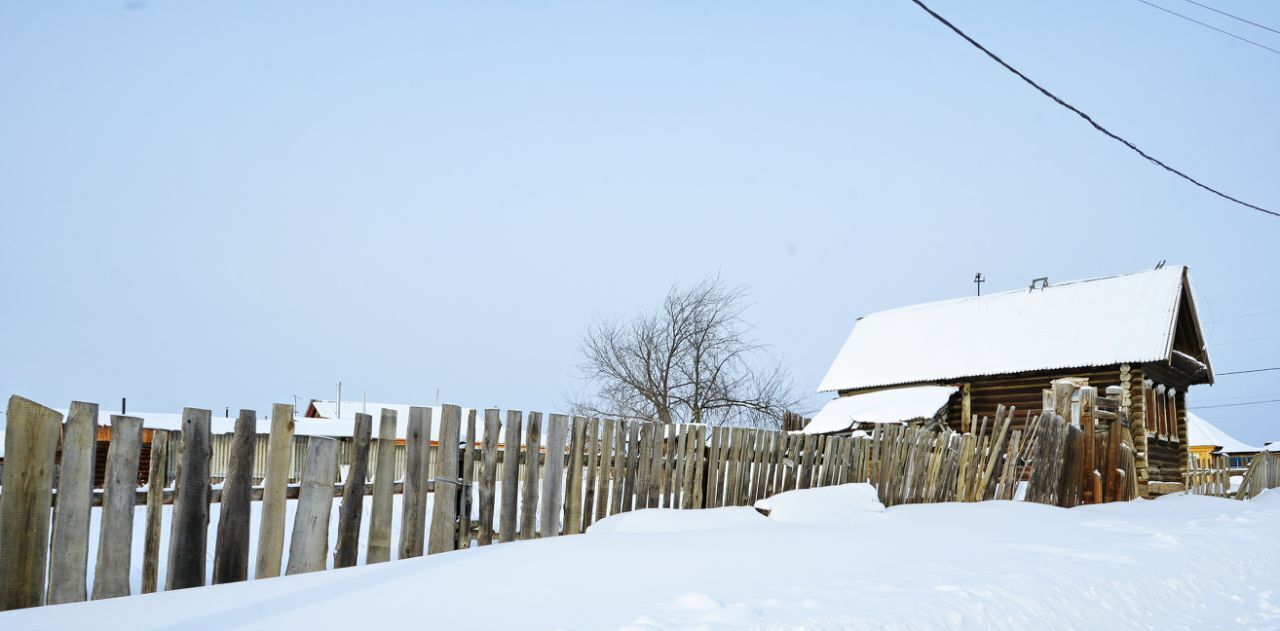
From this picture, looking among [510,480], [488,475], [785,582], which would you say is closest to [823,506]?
[510,480]

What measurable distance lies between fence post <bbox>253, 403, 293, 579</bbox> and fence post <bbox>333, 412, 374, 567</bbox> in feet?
1.55

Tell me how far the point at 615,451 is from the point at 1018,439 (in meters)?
Result: 7.78

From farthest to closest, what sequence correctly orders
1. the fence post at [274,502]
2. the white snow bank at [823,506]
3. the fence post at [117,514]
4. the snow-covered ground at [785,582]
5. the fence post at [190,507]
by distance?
1. the white snow bank at [823,506]
2. the fence post at [274,502]
3. the fence post at [190,507]
4. the fence post at [117,514]
5. the snow-covered ground at [785,582]

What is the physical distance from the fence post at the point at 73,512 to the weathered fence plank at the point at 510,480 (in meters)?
3.07

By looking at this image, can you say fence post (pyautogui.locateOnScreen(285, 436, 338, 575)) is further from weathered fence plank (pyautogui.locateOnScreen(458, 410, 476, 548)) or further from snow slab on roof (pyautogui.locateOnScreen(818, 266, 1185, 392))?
snow slab on roof (pyautogui.locateOnScreen(818, 266, 1185, 392))

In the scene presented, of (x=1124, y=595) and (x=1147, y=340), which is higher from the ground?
(x=1147, y=340)

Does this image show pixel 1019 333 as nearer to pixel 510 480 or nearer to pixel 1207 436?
pixel 510 480

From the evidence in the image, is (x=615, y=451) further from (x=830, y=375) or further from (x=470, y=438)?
(x=830, y=375)

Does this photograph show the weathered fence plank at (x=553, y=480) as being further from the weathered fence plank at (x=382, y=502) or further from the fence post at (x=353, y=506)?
the fence post at (x=353, y=506)

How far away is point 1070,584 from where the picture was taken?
615 cm

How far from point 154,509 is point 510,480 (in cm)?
273

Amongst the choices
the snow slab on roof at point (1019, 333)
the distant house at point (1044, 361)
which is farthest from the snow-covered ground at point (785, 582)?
the snow slab on roof at point (1019, 333)

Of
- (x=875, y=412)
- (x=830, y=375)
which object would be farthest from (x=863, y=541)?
(x=830, y=375)

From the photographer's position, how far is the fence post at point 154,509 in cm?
497
